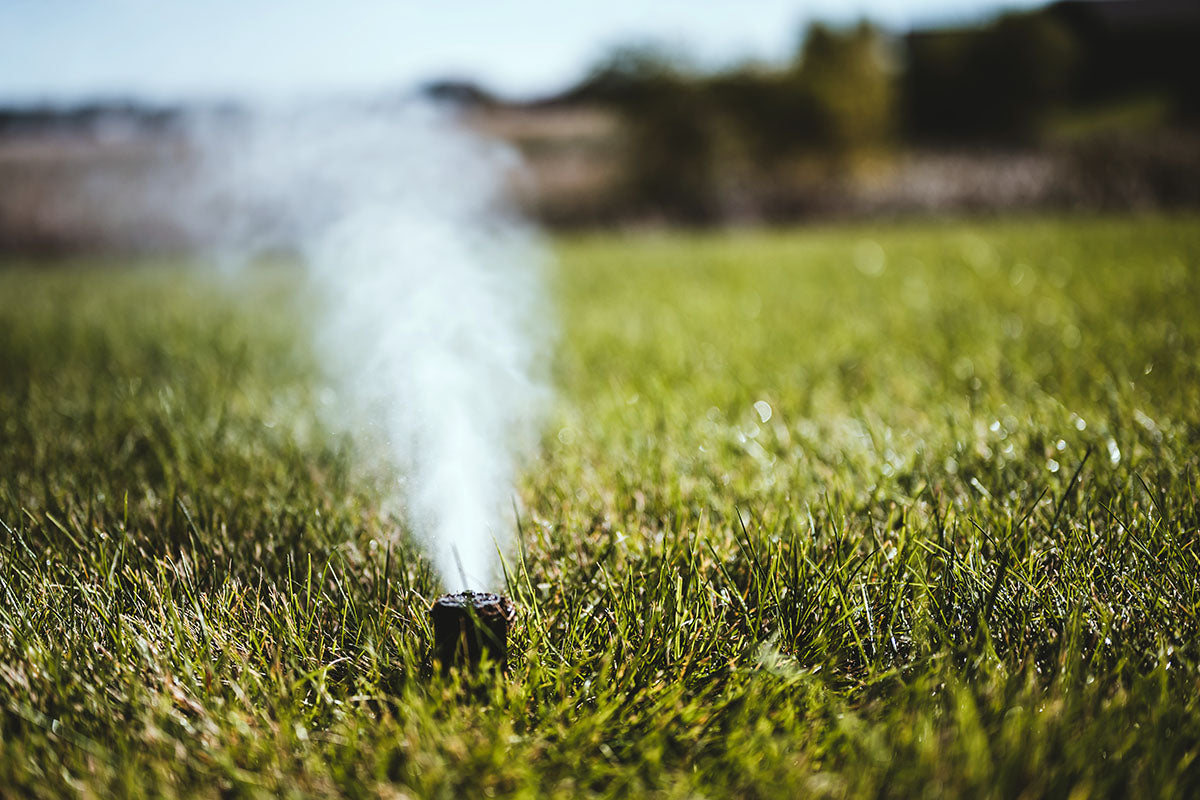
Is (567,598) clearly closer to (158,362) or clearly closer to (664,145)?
(158,362)

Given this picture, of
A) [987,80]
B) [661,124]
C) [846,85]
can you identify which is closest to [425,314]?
[661,124]

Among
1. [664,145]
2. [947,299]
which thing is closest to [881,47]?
[664,145]

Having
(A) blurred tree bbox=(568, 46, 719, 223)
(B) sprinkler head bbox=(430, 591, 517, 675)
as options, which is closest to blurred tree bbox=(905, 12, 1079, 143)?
(A) blurred tree bbox=(568, 46, 719, 223)

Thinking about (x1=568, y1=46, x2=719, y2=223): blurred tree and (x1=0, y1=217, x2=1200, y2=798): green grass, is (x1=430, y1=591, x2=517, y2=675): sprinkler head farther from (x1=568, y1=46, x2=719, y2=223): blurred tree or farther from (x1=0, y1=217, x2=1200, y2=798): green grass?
(x1=568, y1=46, x2=719, y2=223): blurred tree

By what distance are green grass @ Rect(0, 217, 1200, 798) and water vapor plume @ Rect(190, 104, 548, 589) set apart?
11 cm

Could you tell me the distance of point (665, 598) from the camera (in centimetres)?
119

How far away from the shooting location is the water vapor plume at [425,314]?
1.69m

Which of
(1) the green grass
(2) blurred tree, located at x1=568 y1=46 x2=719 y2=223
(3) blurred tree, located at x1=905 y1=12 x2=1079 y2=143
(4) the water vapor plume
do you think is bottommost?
(1) the green grass

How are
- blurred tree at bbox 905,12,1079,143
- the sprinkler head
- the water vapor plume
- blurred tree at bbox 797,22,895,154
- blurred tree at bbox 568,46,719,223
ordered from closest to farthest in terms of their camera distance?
1. the sprinkler head
2. the water vapor plume
3. blurred tree at bbox 568,46,719,223
4. blurred tree at bbox 797,22,895,154
5. blurred tree at bbox 905,12,1079,143

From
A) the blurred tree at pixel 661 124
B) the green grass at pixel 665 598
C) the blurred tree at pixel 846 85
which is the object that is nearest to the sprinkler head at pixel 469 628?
the green grass at pixel 665 598

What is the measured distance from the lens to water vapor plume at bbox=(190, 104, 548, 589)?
1.69 m

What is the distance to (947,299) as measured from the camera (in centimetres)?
380

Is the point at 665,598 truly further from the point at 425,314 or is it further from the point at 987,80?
the point at 987,80

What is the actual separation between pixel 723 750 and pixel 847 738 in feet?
0.52
